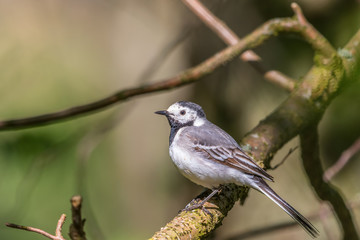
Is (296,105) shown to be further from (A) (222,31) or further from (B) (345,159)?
(A) (222,31)

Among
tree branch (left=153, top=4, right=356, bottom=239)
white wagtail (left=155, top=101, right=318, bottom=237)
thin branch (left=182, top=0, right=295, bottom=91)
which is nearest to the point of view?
white wagtail (left=155, top=101, right=318, bottom=237)

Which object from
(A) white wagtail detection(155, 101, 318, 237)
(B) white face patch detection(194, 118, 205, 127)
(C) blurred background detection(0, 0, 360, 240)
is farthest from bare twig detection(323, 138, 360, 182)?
(B) white face patch detection(194, 118, 205, 127)

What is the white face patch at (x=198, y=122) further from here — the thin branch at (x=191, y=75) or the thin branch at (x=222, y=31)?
the thin branch at (x=222, y=31)

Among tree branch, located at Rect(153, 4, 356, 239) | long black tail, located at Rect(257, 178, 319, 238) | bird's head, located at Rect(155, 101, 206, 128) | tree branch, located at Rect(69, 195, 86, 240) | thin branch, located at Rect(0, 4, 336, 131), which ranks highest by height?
thin branch, located at Rect(0, 4, 336, 131)

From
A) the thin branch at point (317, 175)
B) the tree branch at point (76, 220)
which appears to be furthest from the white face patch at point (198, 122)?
the tree branch at point (76, 220)

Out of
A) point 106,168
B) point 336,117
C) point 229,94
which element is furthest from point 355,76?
point 106,168

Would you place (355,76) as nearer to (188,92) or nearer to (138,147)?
(188,92)

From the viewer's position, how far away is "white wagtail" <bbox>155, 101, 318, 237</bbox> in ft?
9.82

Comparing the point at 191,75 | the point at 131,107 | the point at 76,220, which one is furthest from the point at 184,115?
the point at 76,220

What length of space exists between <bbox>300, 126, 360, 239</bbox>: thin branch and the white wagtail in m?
0.43

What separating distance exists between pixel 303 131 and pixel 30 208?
13.0ft

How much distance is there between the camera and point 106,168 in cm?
745

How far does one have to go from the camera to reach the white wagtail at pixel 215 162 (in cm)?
299

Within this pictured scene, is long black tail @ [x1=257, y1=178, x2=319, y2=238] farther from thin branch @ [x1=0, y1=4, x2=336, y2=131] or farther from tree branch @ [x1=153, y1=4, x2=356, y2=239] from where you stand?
thin branch @ [x1=0, y1=4, x2=336, y2=131]
